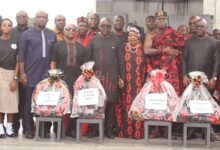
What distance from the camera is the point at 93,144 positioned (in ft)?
23.4

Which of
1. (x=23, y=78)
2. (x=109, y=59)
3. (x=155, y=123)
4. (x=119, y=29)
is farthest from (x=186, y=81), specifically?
(x=23, y=78)

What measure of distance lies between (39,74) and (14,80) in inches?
15.0

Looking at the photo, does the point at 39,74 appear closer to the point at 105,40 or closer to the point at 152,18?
the point at 105,40

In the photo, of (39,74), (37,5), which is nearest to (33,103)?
(39,74)

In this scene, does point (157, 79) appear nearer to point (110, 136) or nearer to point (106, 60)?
point (106, 60)

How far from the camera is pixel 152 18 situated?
797 cm

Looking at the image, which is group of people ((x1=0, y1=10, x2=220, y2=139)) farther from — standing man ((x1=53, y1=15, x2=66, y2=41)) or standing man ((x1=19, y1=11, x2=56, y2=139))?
standing man ((x1=53, y1=15, x2=66, y2=41))

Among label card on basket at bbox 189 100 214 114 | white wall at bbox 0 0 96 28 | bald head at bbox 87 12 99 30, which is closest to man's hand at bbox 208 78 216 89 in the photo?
label card on basket at bbox 189 100 214 114

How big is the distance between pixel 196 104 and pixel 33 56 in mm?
2427

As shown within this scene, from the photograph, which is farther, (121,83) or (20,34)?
(20,34)

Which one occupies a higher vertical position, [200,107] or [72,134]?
[200,107]

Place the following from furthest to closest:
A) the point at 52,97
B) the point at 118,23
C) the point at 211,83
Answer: the point at 118,23
the point at 211,83
the point at 52,97

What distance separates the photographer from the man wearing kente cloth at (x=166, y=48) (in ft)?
24.5

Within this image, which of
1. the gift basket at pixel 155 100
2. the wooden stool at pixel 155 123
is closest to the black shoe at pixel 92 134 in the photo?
the gift basket at pixel 155 100
